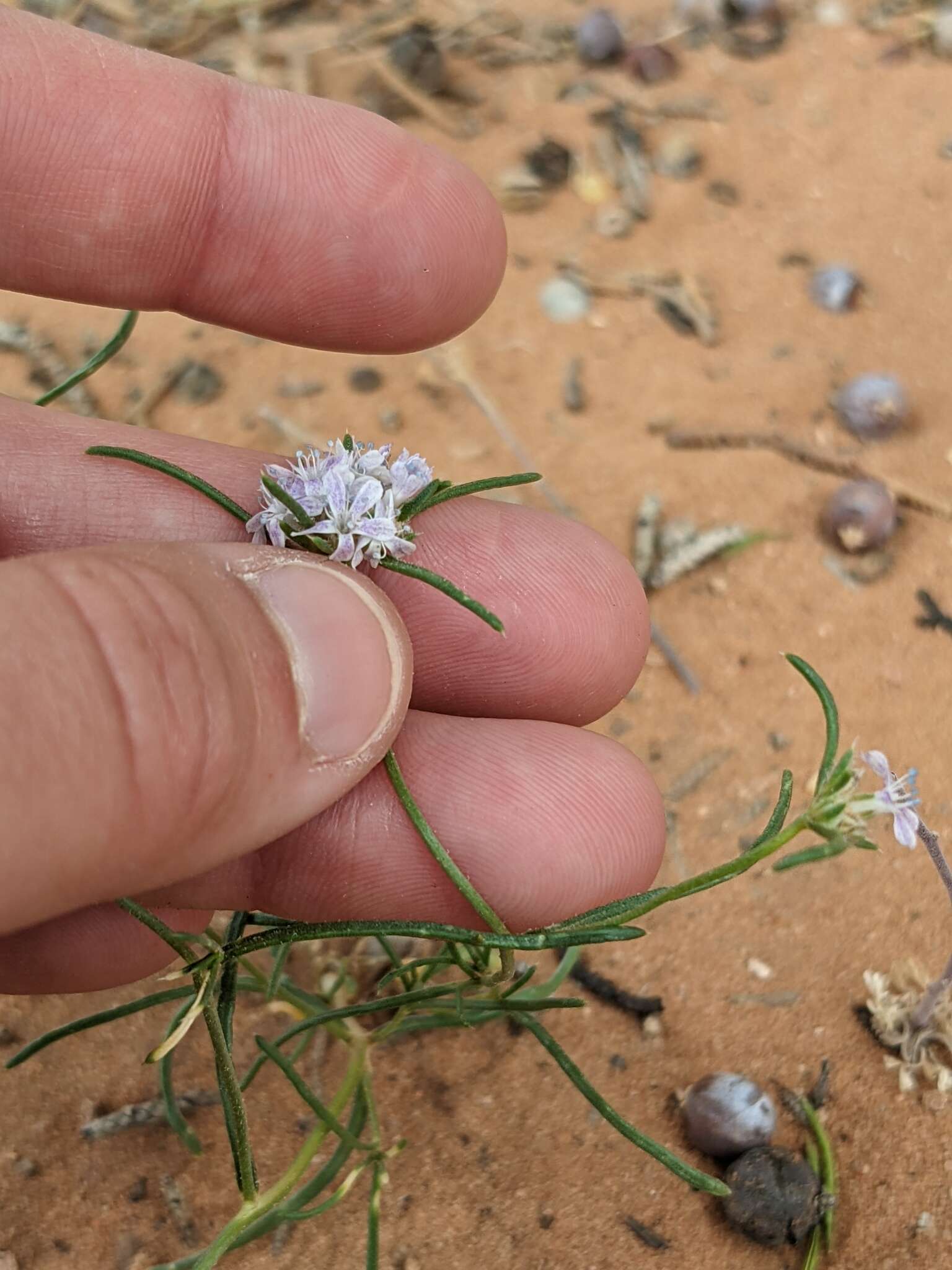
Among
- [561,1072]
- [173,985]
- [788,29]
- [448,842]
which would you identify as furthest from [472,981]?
[788,29]

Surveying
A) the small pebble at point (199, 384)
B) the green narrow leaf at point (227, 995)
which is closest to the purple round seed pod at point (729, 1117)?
the green narrow leaf at point (227, 995)

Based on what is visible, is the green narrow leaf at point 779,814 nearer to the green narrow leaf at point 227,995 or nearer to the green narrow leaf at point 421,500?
the green narrow leaf at point 421,500

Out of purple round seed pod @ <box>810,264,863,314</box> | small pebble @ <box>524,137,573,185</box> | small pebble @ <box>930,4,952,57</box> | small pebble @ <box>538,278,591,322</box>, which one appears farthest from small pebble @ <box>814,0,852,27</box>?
small pebble @ <box>538,278,591,322</box>

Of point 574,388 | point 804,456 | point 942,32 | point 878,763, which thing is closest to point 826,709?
point 878,763

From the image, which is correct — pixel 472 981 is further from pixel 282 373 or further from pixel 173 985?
pixel 282 373

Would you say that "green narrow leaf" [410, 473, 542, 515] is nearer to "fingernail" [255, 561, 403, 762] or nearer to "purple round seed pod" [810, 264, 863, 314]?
"fingernail" [255, 561, 403, 762]
